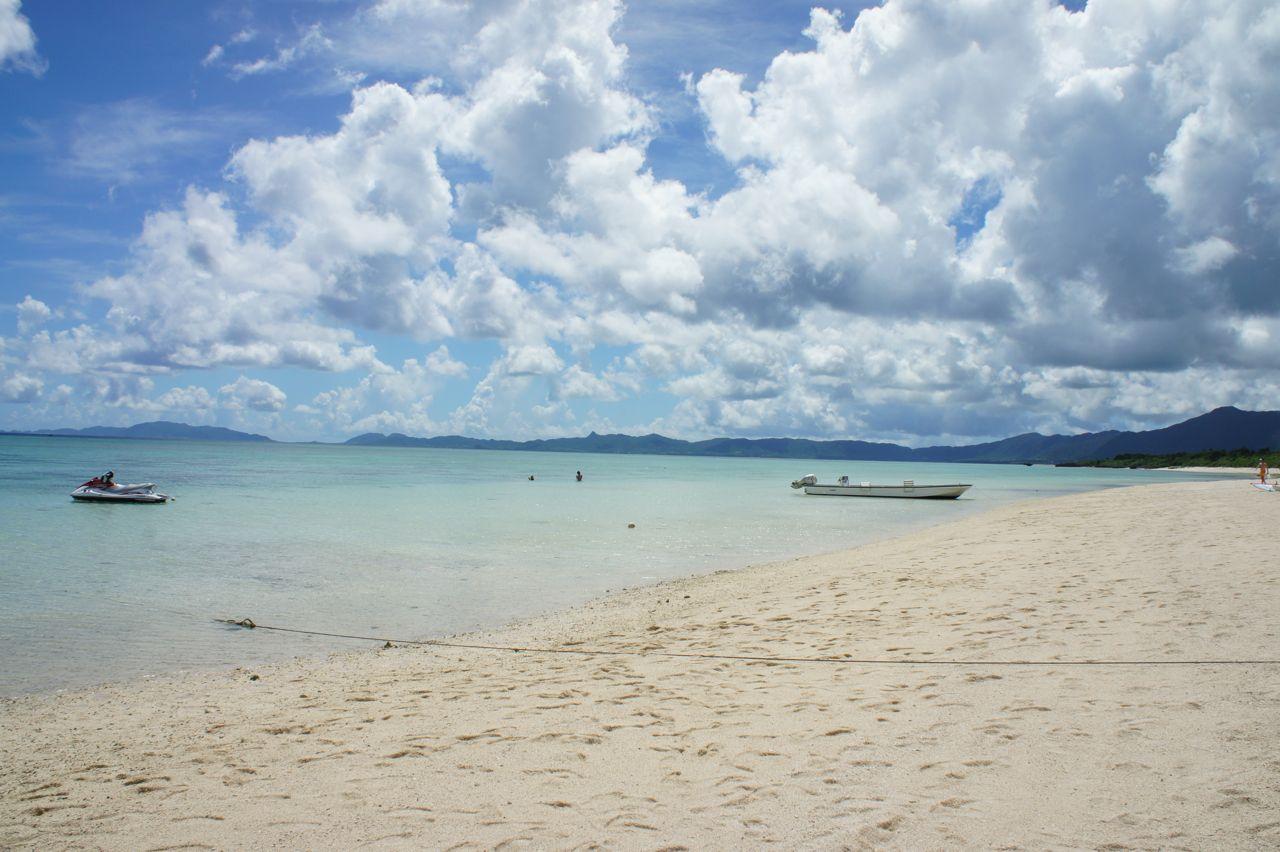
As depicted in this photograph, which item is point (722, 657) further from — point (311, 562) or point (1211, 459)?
point (1211, 459)

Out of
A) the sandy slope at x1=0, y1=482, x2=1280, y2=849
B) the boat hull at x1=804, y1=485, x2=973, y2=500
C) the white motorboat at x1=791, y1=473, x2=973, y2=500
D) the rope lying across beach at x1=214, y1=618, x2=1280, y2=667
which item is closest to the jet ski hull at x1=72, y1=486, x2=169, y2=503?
the rope lying across beach at x1=214, y1=618, x2=1280, y2=667

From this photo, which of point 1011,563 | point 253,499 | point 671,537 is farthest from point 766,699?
point 253,499

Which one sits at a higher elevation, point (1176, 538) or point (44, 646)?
point (1176, 538)

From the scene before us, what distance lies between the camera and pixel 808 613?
1177 centimetres

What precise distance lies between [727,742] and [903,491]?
5337 centimetres

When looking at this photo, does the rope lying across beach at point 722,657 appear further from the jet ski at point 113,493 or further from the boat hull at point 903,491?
the boat hull at point 903,491

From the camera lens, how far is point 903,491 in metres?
56.1

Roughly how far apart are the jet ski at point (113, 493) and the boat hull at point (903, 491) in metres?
44.8

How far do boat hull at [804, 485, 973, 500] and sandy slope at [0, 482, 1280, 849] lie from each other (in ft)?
150

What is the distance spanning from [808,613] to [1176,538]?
431 inches

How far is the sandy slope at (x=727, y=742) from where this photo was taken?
486 cm

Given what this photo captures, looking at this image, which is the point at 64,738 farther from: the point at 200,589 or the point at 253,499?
the point at 253,499

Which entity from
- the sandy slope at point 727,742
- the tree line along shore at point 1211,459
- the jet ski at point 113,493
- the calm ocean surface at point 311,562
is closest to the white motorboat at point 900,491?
the calm ocean surface at point 311,562

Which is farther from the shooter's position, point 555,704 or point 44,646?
point 44,646
